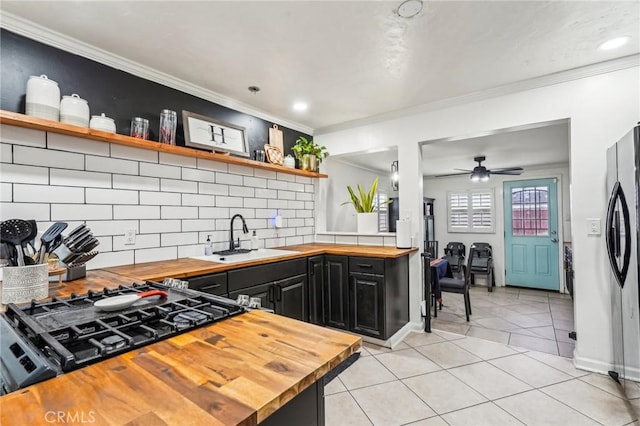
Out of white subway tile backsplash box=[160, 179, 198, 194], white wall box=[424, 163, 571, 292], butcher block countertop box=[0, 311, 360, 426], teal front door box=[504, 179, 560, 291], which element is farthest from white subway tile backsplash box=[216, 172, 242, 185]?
teal front door box=[504, 179, 560, 291]

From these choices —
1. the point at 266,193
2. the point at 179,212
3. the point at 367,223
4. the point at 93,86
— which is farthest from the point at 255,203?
the point at 93,86

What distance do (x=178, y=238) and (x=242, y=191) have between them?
78 cm

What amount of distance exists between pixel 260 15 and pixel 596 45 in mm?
2227

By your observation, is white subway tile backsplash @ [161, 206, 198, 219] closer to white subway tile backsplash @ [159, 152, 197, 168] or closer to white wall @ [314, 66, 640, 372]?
white subway tile backsplash @ [159, 152, 197, 168]

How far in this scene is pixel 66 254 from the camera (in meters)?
1.50

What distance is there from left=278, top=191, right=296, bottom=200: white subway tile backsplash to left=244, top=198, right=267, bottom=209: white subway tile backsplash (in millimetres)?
242

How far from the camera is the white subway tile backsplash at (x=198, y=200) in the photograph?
8.01ft

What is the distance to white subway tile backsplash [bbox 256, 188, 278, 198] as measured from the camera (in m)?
→ 3.07

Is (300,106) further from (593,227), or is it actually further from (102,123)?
(593,227)

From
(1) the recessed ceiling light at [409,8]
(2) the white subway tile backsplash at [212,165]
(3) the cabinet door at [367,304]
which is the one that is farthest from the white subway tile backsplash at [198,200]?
(1) the recessed ceiling light at [409,8]

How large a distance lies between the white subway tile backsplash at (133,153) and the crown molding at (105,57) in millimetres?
561

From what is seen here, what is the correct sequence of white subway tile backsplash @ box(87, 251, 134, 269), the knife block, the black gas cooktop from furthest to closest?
white subway tile backsplash @ box(87, 251, 134, 269) < the knife block < the black gas cooktop

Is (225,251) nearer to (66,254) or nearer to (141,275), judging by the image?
(141,275)

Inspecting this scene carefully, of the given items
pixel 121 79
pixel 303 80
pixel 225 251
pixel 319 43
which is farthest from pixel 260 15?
pixel 225 251
